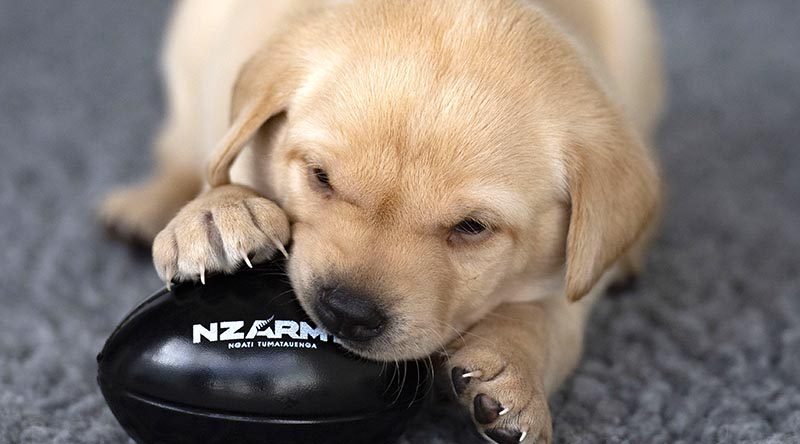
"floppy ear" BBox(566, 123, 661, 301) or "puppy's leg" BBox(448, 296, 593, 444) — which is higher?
"floppy ear" BBox(566, 123, 661, 301)

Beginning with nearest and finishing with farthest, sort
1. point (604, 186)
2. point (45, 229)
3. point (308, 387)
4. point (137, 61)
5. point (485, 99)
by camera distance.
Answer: point (308, 387)
point (485, 99)
point (604, 186)
point (45, 229)
point (137, 61)

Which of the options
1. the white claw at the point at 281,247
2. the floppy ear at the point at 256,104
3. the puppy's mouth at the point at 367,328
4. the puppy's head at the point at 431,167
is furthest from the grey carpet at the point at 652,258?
the floppy ear at the point at 256,104

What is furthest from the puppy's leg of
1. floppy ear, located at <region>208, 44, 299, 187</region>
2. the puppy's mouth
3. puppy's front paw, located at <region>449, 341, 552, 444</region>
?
floppy ear, located at <region>208, 44, 299, 187</region>

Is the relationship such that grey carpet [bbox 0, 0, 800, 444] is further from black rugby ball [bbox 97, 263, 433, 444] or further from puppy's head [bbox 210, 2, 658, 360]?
puppy's head [bbox 210, 2, 658, 360]

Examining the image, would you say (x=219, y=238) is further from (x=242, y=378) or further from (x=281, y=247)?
(x=242, y=378)

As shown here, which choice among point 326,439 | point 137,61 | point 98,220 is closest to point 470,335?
point 326,439

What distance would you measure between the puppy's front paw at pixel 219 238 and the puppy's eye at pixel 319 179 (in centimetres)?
10

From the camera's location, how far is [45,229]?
11.4ft

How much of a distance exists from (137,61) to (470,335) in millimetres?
3449

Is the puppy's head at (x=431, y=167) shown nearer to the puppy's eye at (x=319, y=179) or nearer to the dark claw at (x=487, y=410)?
the puppy's eye at (x=319, y=179)

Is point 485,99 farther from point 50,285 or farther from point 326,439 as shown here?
point 50,285

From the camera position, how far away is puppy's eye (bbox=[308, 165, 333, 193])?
7.54 ft

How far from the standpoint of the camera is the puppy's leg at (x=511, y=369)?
7.11 ft

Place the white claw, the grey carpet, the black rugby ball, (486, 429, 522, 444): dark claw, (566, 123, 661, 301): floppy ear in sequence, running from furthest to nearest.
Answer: the grey carpet < (566, 123, 661, 301): floppy ear < the white claw < (486, 429, 522, 444): dark claw < the black rugby ball
